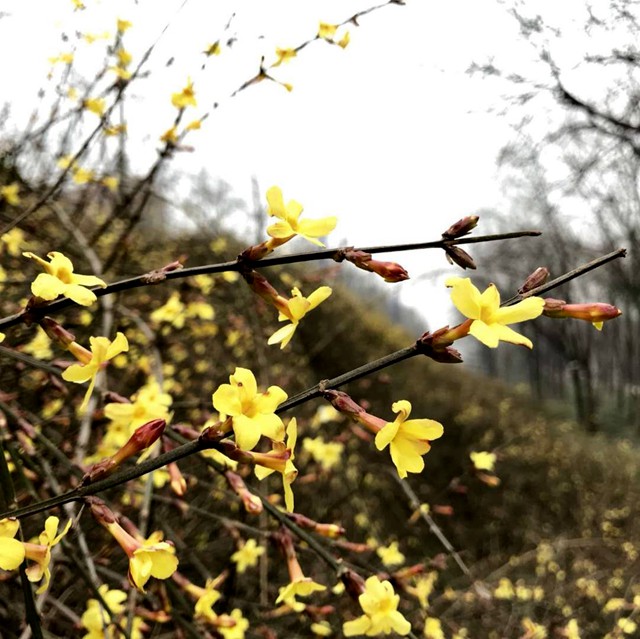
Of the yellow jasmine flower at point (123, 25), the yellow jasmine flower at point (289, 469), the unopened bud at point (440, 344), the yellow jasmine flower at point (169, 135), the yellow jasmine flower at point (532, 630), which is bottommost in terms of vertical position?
the yellow jasmine flower at point (532, 630)

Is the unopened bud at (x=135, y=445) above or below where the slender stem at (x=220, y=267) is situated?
below

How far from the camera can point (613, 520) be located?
24.8 ft

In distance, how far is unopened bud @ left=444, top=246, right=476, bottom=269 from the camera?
729 millimetres

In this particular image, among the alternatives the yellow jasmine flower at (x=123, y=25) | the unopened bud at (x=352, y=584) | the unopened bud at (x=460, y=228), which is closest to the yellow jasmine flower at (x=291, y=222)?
the unopened bud at (x=460, y=228)

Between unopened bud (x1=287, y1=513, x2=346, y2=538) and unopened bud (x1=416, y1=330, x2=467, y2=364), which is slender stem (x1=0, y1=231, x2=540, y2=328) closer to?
unopened bud (x1=416, y1=330, x2=467, y2=364)

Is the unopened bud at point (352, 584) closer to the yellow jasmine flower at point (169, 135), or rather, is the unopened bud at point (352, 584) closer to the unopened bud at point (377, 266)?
the unopened bud at point (377, 266)

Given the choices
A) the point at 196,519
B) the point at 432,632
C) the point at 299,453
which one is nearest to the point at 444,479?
the point at 299,453

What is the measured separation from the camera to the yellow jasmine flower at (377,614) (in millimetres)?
883

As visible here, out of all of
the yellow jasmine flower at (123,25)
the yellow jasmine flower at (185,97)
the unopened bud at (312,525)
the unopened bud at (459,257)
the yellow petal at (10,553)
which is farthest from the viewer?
the yellow jasmine flower at (123,25)

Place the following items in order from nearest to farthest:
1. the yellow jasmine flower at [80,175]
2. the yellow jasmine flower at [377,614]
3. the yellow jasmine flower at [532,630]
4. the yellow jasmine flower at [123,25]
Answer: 1. the yellow jasmine flower at [377,614]
2. the yellow jasmine flower at [532,630]
3. the yellow jasmine flower at [123,25]
4. the yellow jasmine flower at [80,175]

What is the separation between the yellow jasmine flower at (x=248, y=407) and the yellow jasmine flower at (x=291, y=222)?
0.67 feet

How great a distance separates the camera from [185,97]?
163 cm

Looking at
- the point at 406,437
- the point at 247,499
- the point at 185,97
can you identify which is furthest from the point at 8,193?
the point at 406,437

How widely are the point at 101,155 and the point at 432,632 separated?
3.99 meters
